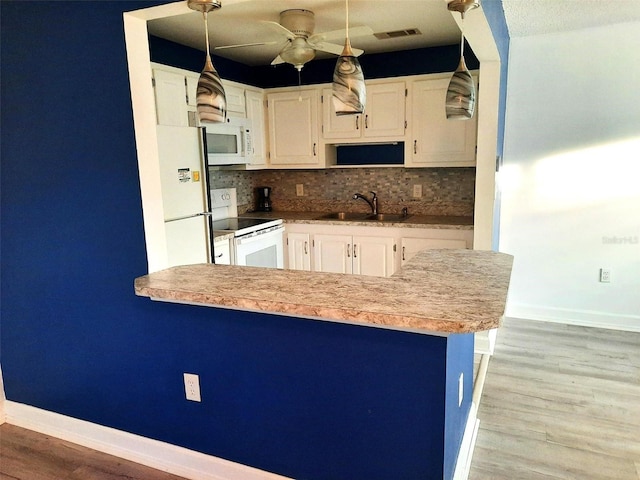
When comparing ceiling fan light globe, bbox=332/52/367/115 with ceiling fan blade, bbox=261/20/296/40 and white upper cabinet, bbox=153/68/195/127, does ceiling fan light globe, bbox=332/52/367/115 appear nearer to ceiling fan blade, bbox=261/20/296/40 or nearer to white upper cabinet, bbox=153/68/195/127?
ceiling fan blade, bbox=261/20/296/40

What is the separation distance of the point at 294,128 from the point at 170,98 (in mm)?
1299

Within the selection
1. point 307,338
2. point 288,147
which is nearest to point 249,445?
point 307,338

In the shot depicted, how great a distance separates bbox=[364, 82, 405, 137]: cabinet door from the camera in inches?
151

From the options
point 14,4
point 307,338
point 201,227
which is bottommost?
point 307,338

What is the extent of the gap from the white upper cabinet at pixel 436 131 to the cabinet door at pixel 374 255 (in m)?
0.75

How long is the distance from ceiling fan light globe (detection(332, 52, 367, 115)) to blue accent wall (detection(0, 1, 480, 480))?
0.76 meters

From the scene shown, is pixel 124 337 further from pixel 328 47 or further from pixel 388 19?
pixel 388 19

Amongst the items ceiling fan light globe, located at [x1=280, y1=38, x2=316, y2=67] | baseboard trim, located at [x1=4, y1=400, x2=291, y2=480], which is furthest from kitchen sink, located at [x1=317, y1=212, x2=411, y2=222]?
baseboard trim, located at [x1=4, y1=400, x2=291, y2=480]

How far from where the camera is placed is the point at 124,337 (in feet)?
6.95

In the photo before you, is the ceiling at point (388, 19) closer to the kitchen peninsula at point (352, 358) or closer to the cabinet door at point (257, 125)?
the cabinet door at point (257, 125)

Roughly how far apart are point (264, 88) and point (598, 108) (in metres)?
2.92

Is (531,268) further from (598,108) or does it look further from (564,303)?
(598,108)

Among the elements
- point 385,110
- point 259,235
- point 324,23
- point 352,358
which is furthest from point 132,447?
point 385,110

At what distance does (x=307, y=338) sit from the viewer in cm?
172
